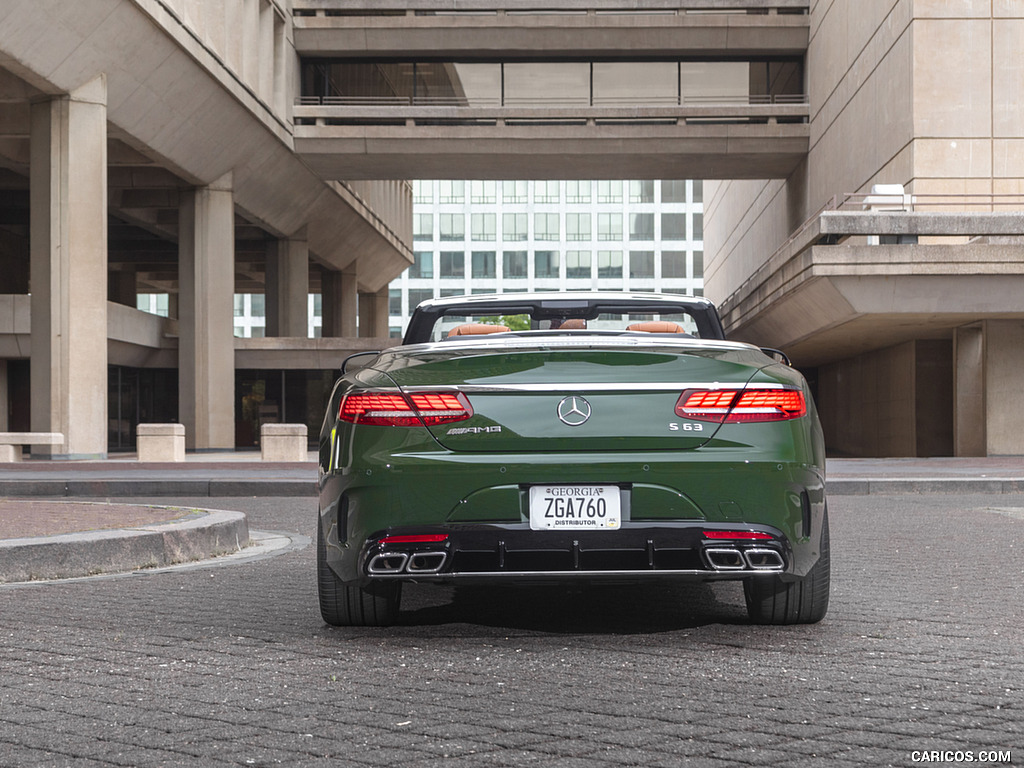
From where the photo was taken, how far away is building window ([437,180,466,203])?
330ft

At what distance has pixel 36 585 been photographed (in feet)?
22.5

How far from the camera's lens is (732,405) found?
4.60 meters

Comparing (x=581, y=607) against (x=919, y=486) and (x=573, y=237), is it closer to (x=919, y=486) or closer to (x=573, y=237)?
(x=919, y=486)

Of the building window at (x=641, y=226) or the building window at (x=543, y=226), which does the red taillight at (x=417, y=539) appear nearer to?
the building window at (x=543, y=226)

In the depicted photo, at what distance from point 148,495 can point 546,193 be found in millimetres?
85824

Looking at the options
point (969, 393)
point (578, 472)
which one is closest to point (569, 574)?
point (578, 472)

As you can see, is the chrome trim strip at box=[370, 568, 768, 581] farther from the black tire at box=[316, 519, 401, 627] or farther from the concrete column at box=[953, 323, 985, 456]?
the concrete column at box=[953, 323, 985, 456]

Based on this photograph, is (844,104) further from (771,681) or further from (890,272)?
(771,681)

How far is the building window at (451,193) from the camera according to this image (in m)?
101

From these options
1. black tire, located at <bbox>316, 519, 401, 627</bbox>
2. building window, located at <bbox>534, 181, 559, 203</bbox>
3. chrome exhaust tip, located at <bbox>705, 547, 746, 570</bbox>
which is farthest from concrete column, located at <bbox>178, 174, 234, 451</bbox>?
building window, located at <bbox>534, 181, 559, 203</bbox>

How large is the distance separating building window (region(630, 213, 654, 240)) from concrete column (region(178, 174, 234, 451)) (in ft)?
212

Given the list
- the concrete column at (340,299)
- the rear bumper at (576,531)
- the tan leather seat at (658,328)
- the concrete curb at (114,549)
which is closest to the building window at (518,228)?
the concrete column at (340,299)

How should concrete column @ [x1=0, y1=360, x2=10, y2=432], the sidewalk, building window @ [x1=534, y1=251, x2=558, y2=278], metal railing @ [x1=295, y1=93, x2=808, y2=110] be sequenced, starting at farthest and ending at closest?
1. building window @ [x1=534, y1=251, x2=558, y2=278]
2. metal railing @ [x1=295, y1=93, x2=808, y2=110]
3. concrete column @ [x1=0, y1=360, x2=10, y2=432]
4. the sidewalk

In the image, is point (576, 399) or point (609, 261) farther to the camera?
point (609, 261)
